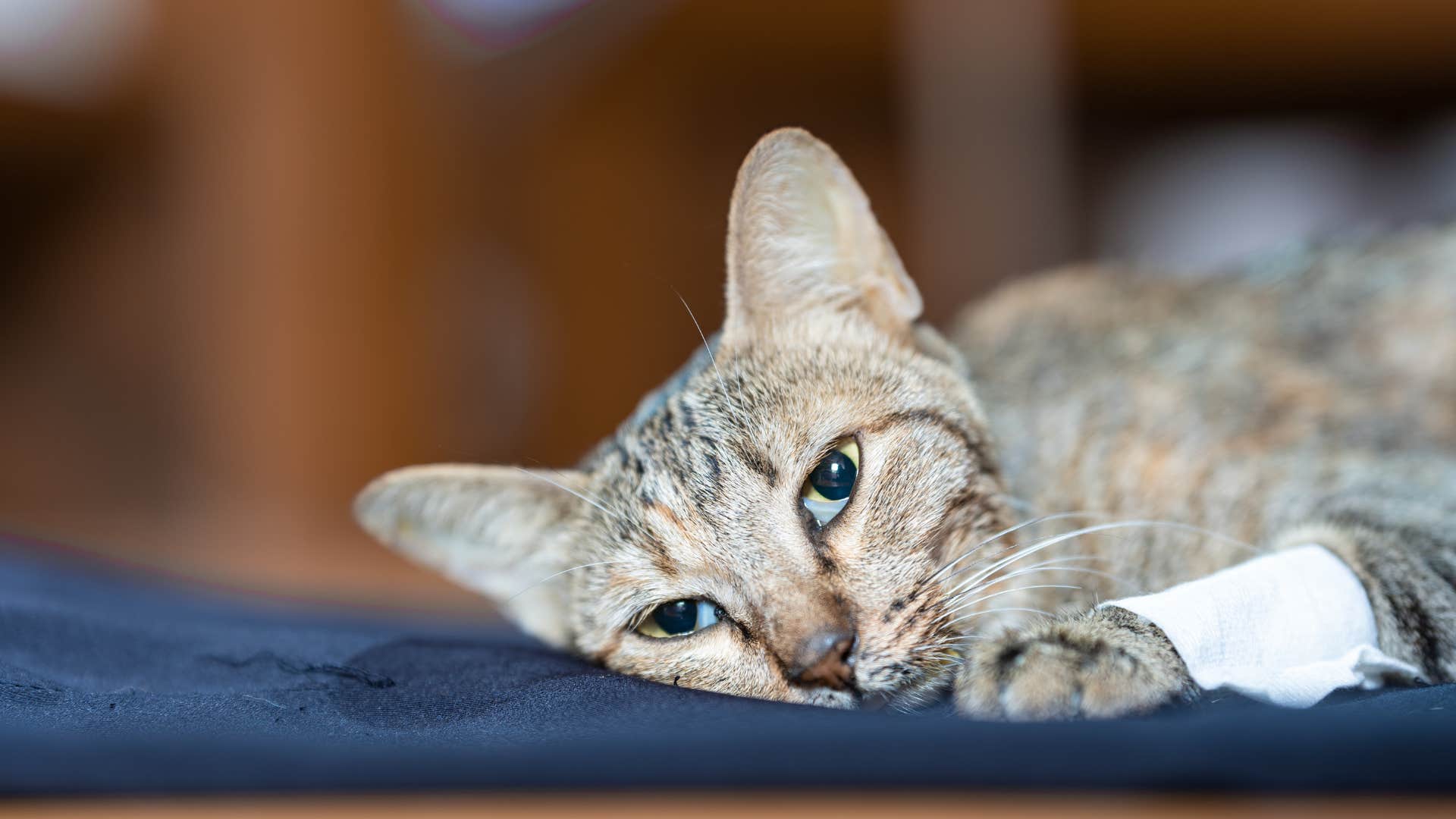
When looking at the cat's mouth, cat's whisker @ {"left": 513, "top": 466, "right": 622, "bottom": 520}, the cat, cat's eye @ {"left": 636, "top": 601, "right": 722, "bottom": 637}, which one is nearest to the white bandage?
the cat

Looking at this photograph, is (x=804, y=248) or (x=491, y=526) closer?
(x=804, y=248)

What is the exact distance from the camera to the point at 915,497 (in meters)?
1.12

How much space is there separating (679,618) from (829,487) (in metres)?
0.23

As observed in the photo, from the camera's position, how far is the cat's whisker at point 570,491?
1.21 metres

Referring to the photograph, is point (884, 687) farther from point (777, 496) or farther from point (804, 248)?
point (804, 248)

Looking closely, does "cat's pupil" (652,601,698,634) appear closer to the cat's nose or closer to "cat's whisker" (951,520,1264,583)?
the cat's nose

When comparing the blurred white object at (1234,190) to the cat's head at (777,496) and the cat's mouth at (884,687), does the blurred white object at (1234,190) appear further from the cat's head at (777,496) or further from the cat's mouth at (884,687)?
the cat's mouth at (884,687)

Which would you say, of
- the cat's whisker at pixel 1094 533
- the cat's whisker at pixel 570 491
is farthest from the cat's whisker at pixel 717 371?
the cat's whisker at pixel 1094 533

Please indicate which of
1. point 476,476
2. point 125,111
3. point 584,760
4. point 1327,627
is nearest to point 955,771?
point 584,760

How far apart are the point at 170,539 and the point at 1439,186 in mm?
5948

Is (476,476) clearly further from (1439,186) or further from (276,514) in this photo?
(1439,186)

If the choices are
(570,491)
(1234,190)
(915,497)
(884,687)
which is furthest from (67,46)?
(1234,190)

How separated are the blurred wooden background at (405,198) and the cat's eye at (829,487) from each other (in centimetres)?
163

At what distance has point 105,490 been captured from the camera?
14.2 feet
